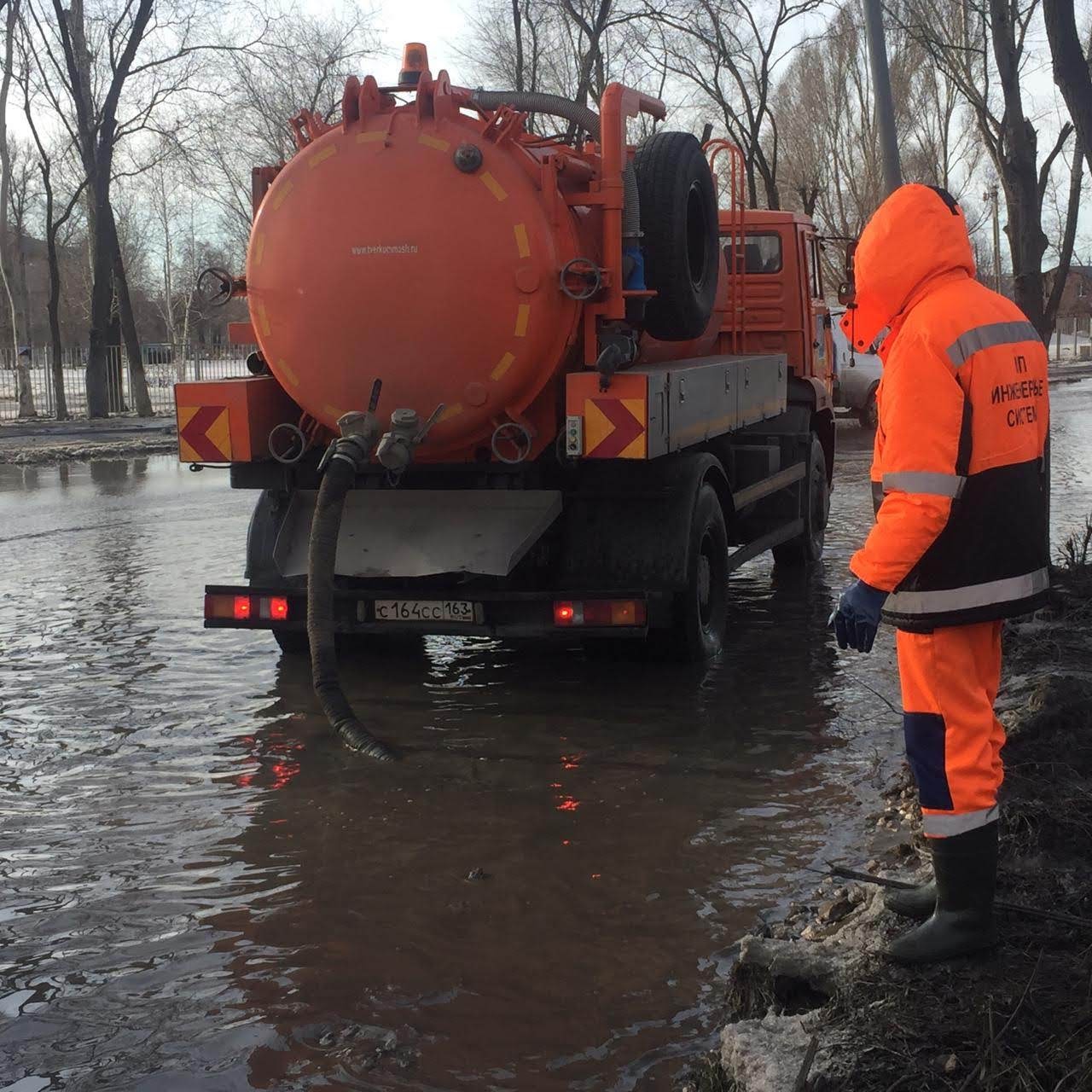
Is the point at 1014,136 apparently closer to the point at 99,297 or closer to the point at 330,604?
the point at 330,604

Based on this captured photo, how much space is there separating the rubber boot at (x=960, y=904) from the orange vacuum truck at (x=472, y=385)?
109 inches

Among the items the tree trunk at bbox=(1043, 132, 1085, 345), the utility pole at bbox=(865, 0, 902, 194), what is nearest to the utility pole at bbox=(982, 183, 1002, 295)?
the tree trunk at bbox=(1043, 132, 1085, 345)

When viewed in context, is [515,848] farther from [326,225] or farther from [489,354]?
[326,225]

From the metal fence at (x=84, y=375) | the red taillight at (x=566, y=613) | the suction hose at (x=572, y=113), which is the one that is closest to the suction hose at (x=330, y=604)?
the red taillight at (x=566, y=613)

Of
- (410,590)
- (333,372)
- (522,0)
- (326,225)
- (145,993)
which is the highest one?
(522,0)

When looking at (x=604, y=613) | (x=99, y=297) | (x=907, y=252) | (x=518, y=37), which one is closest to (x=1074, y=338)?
(x=518, y=37)

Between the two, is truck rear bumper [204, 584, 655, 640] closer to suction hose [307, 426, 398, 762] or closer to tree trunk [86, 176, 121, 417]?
suction hose [307, 426, 398, 762]

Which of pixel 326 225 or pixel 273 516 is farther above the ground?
pixel 326 225

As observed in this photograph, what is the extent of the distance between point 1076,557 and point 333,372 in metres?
5.11

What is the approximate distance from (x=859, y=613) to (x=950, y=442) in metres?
0.46

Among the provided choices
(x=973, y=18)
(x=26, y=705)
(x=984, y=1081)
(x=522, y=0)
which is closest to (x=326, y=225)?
(x=26, y=705)

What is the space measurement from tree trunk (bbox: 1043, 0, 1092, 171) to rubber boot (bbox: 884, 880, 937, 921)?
6.37 m

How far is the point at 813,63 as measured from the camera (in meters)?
42.1

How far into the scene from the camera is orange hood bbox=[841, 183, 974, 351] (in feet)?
11.7
